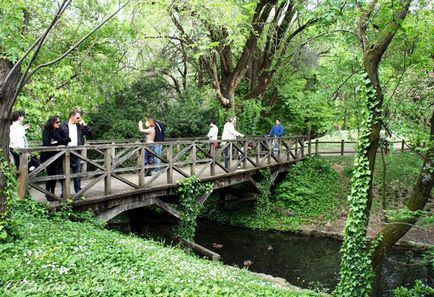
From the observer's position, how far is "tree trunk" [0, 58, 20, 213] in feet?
18.8

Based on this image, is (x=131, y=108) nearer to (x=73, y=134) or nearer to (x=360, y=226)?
(x=73, y=134)

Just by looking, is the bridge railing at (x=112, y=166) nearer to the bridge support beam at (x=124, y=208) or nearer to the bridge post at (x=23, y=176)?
the bridge post at (x=23, y=176)

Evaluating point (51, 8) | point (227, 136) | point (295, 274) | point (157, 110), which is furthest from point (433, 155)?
point (157, 110)

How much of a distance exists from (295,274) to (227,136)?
5214 millimetres

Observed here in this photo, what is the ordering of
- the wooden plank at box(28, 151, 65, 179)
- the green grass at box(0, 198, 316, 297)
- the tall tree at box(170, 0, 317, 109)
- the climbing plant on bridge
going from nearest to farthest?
the green grass at box(0, 198, 316, 297) → the wooden plank at box(28, 151, 65, 179) → the climbing plant on bridge → the tall tree at box(170, 0, 317, 109)

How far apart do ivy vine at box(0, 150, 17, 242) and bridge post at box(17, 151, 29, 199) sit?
92 cm

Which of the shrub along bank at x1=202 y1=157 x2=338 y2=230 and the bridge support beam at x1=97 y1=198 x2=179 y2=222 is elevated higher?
the bridge support beam at x1=97 y1=198 x2=179 y2=222

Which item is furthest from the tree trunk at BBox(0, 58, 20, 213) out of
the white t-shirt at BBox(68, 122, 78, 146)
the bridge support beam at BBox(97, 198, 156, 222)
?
the bridge support beam at BBox(97, 198, 156, 222)

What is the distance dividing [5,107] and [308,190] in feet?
44.7

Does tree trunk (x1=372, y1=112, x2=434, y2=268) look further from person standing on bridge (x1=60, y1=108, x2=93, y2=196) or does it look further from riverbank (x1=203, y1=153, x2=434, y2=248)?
riverbank (x1=203, y1=153, x2=434, y2=248)

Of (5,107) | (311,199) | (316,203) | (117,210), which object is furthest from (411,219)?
(311,199)

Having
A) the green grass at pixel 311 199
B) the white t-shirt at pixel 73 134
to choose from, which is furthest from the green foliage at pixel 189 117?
the white t-shirt at pixel 73 134

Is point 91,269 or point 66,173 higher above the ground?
point 66,173

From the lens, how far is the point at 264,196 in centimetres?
1620
